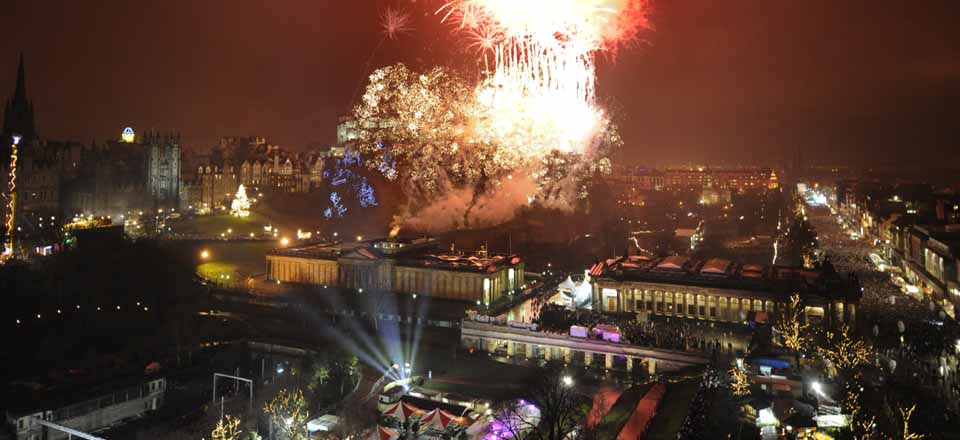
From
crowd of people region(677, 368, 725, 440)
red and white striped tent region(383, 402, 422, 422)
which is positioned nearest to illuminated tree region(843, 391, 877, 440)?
crowd of people region(677, 368, 725, 440)

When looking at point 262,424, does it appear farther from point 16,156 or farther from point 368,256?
point 16,156

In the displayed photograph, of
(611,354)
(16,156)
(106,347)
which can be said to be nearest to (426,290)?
(611,354)

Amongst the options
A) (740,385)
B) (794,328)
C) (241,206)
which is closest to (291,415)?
(740,385)

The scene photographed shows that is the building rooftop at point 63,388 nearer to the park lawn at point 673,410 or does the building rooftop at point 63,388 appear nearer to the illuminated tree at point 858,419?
the park lawn at point 673,410

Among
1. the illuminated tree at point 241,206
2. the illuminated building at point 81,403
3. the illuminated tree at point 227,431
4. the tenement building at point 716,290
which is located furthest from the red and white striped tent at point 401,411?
the illuminated tree at point 241,206

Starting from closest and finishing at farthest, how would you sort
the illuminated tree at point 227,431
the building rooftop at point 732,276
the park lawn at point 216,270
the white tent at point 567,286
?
1. the illuminated tree at point 227,431
2. the building rooftop at point 732,276
3. the white tent at point 567,286
4. the park lawn at point 216,270

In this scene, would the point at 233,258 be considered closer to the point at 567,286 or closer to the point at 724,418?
the point at 567,286
